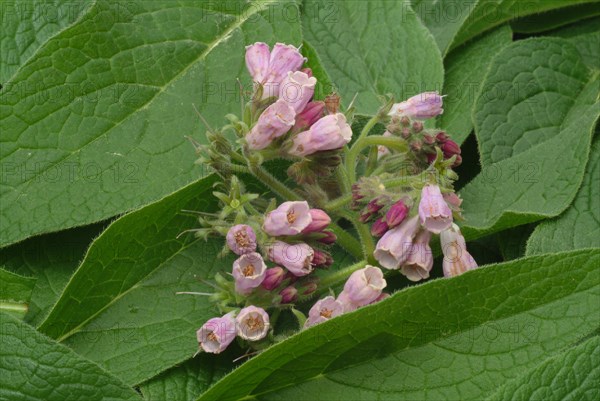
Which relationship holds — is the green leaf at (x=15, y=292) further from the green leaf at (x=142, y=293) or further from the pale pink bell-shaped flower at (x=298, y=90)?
the pale pink bell-shaped flower at (x=298, y=90)

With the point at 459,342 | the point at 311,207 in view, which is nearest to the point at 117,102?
the point at 311,207

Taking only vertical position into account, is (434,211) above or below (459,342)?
above

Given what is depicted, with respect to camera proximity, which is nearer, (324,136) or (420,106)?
(324,136)

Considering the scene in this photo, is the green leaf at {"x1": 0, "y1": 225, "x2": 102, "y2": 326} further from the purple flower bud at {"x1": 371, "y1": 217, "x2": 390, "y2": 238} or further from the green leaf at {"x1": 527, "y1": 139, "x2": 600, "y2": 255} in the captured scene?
the green leaf at {"x1": 527, "y1": 139, "x2": 600, "y2": 255}

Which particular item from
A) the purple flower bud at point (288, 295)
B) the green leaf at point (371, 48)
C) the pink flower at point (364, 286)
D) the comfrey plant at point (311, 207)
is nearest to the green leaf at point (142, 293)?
the comfrey plant at point (311, 207)

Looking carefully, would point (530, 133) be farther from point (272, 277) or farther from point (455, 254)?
point (272, 277)

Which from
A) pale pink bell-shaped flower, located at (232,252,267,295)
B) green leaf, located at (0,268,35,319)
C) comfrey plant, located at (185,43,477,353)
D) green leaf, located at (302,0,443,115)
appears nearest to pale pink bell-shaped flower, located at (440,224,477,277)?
comfrey plant, located at (185,43,477,353)
